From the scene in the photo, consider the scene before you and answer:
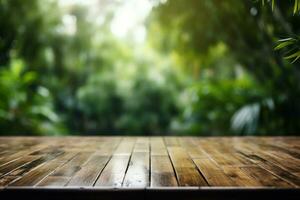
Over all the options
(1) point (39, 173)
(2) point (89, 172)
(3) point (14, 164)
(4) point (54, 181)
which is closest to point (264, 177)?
(2) point (89, 172)

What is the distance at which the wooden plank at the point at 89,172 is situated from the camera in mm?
1064

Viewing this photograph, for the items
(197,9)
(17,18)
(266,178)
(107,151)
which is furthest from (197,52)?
(266,178)

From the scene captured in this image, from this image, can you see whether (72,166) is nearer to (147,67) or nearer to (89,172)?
(89,172)

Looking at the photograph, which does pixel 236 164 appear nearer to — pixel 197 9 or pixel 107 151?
pixel 107 151

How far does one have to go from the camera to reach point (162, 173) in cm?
120

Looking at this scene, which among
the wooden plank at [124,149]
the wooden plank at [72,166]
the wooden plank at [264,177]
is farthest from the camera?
the wooden plank at [124,149]

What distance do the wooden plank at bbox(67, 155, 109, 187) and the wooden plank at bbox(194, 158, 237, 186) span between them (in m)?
0.45

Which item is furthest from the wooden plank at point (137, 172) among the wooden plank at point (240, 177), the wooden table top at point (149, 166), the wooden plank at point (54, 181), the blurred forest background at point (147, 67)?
Result: the blurred forest background at point (147, 67)

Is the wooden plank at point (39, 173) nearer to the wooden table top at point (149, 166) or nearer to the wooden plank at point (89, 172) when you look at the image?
the wooden table top at point (149, 166)

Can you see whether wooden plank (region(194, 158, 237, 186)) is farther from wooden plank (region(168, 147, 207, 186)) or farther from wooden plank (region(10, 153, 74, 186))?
wooden plank (region(10, 153, 74, 186))

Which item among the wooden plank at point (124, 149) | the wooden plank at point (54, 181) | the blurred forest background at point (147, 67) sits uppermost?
the blurred forest background at point (147, 67)

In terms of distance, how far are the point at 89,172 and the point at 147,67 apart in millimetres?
6303

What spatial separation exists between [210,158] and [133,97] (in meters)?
5.54

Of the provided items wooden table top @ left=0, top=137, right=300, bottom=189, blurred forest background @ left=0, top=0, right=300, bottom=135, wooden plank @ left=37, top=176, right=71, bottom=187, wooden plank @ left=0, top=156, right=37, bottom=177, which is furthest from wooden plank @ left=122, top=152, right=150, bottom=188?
blurred forest background @ left=0, top=0, right=300, bottom=135
